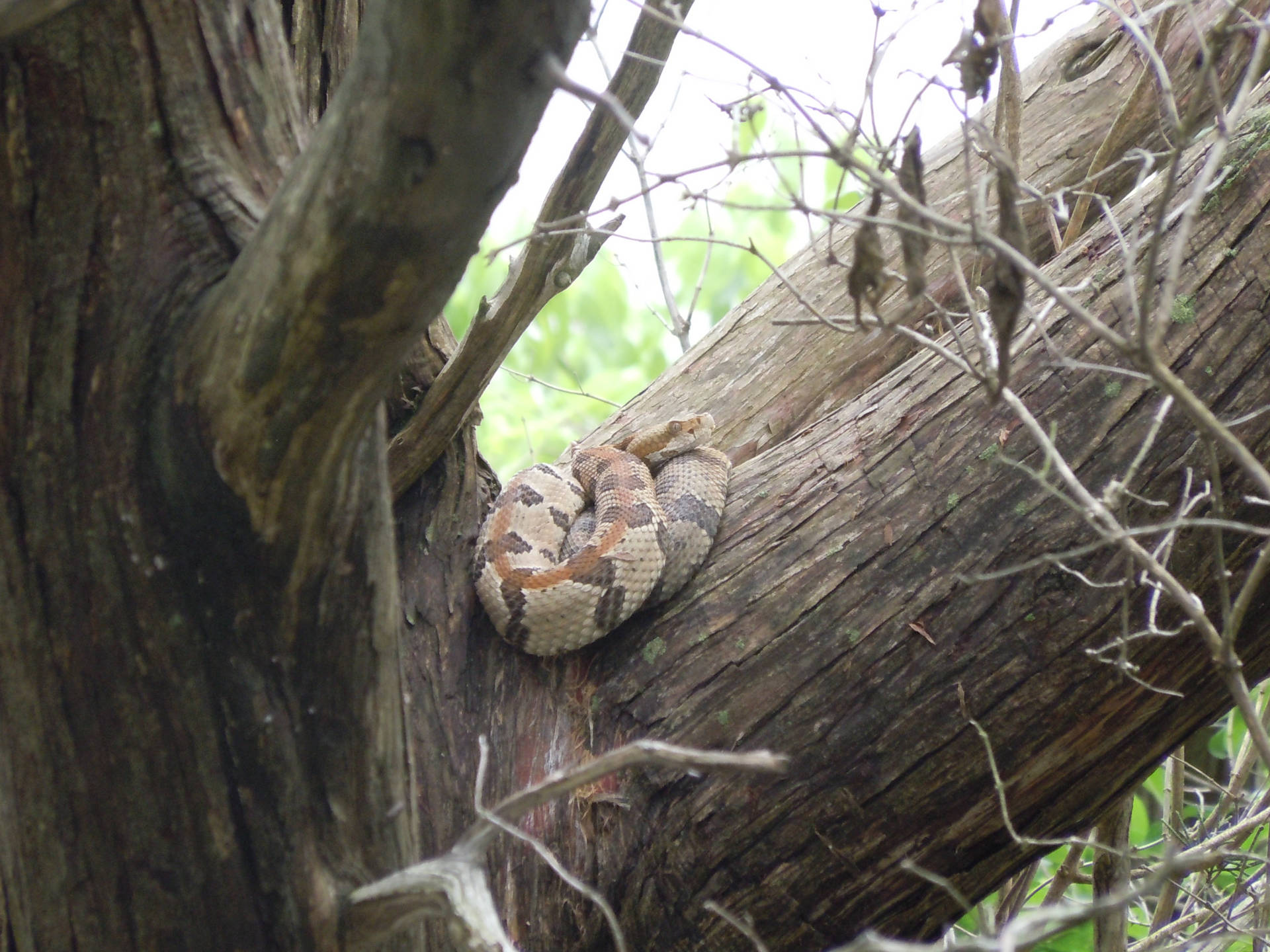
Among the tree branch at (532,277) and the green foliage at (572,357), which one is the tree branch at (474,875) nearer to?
the tree branch at (532,277)

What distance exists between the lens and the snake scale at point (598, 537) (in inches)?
102

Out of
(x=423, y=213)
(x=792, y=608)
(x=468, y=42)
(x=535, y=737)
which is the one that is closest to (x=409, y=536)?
(x=535, y=737)

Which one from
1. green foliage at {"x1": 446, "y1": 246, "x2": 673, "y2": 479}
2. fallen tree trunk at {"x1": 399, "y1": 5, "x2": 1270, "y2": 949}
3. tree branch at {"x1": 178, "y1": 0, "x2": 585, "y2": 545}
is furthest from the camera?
green foliage at {"x1": 446, "y1": 246, "x2": 673, "y2": 479}

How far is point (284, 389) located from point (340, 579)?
312 millimetres

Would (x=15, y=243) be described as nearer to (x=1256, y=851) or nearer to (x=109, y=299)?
(x=109, y=299)

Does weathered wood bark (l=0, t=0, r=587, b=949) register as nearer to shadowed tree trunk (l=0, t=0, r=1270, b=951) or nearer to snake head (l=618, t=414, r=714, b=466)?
shadowed tree trunk (l=0, t=0, r=1270, b=951)

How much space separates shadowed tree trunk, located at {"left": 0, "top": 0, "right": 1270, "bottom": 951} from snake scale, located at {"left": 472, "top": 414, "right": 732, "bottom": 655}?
8 centimetres

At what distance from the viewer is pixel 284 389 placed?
1361mm

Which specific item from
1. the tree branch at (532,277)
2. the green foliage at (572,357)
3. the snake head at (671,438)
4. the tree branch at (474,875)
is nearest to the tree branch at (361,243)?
the tree branch at (474,875)

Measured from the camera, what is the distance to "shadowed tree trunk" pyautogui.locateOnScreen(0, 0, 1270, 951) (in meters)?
1.34

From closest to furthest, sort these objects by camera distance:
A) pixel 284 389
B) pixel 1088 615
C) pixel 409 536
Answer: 1. pixel 284 389
2. pixel 1088 615
3. pixel 409 536

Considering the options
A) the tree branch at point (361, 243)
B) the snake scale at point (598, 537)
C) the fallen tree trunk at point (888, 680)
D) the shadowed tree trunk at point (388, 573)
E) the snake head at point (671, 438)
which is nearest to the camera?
the tree branch at point (361, 243)

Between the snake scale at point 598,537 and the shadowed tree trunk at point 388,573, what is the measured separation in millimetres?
78

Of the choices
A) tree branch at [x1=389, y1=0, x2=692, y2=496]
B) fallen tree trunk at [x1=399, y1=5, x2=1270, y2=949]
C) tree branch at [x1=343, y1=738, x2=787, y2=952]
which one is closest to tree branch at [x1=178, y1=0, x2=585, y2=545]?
tree branch at [x1=343, y1=738, x2=787, y2=952]
